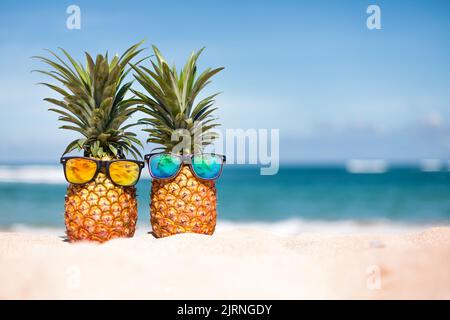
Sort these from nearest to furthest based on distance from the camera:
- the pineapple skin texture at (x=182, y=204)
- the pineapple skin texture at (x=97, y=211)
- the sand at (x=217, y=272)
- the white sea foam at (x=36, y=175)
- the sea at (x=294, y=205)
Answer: the sand at (x=217, y=272)
the pineapple skin texture at (x=97, y=211)
the pineapple skin texture at (x=182, y=204)
the sea at (x=294, y=205)
the white sea foam at (x=36, y=175)

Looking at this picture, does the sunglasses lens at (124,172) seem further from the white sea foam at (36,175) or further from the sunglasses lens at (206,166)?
the white sea foam at (36,175)

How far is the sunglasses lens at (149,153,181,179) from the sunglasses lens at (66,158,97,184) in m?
0.73

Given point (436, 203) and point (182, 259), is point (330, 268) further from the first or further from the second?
point (436, 203)

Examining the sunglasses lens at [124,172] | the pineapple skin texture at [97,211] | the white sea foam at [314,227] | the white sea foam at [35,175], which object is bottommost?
the white sea foam at [314,227]

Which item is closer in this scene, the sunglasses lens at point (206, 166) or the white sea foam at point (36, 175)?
the sunglasses lens at point (206, 166)

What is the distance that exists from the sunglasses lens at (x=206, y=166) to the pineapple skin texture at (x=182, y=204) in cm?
8

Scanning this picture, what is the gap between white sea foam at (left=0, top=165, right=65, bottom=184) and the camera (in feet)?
111

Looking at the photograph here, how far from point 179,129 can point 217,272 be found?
2.53 m

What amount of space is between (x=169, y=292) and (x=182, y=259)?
915 mm

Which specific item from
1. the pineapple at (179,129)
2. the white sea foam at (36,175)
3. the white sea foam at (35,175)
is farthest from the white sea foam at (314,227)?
the white sea foam at (35,175)

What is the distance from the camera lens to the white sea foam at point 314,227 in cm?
1430

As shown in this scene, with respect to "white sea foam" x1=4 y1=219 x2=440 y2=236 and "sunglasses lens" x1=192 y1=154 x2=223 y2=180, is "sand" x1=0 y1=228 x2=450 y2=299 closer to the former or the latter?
"sunglasses lens" x1=192 y1=154 x2=223 y2=180

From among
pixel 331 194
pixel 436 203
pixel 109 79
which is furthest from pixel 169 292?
pixel 331 194
